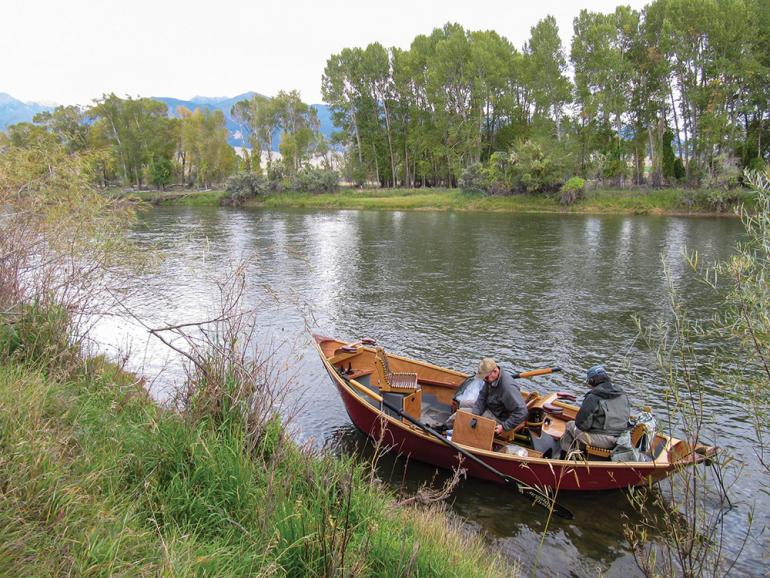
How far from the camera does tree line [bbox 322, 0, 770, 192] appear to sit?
45219 mm

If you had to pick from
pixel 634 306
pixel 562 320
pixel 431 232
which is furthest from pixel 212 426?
pixel 431 232

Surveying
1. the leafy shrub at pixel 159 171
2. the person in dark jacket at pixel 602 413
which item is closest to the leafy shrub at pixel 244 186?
the leafy shrub at pixel 159 171

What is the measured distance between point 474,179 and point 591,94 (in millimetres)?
14653

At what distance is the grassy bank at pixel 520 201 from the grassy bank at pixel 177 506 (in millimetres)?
46361

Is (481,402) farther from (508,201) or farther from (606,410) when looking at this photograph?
(508,201)

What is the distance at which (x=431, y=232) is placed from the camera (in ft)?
129

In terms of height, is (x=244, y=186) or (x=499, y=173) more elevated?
(x=499, y=173)

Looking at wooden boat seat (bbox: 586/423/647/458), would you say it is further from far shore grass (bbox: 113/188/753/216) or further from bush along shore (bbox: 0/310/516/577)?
far shore grass (bbox: 113/188/753/216)

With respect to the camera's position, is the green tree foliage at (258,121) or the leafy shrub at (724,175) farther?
the green tree foliage at (258,121)

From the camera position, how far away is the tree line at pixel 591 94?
45.2 meters

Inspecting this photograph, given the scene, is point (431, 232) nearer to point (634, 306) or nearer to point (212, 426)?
point (634, 306)

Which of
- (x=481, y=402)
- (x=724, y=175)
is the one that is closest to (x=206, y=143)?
(x=724, y=175)

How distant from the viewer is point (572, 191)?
51.2 m

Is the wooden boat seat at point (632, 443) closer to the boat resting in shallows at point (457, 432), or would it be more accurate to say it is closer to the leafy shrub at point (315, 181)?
the boat resting in shallows at point (457, 432)
